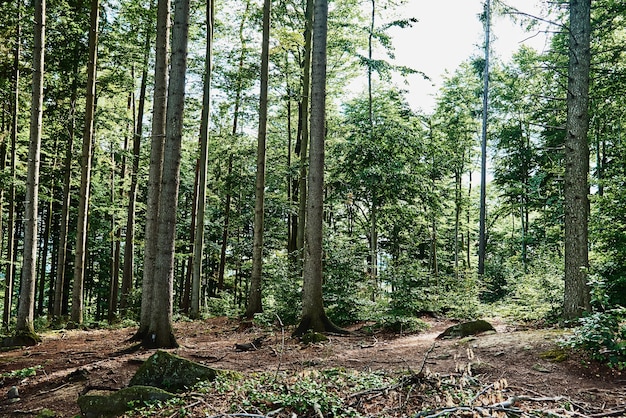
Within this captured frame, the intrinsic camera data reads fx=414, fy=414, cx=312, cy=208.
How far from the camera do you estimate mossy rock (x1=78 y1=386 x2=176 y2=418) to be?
14.5ft

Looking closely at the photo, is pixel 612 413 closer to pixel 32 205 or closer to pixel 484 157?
pixel 32 205

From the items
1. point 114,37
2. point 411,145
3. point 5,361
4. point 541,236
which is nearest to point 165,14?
point 114,37

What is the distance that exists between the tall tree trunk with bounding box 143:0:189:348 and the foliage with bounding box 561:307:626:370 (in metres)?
6.28

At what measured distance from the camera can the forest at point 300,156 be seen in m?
7.98

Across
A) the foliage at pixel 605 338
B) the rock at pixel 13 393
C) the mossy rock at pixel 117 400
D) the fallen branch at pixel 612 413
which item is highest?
the foliage at pixel 605 338

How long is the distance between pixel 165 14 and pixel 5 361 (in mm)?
7132

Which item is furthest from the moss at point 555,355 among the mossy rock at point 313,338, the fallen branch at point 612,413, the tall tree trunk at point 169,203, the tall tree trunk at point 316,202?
the tall tree trunk at point 169,203

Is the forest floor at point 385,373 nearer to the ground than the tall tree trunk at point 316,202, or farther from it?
nearer to the ground

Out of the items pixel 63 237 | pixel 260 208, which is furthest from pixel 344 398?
pixel 63 237

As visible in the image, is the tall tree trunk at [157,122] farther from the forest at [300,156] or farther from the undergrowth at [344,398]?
the undergrowth at [344,398]

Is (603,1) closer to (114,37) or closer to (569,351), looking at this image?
(569,351)

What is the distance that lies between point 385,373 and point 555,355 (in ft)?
8.43

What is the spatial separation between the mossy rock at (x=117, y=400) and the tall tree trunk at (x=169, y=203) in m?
2.59

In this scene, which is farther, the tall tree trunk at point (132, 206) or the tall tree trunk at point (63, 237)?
the tall tree trunk at point (132, 206)
